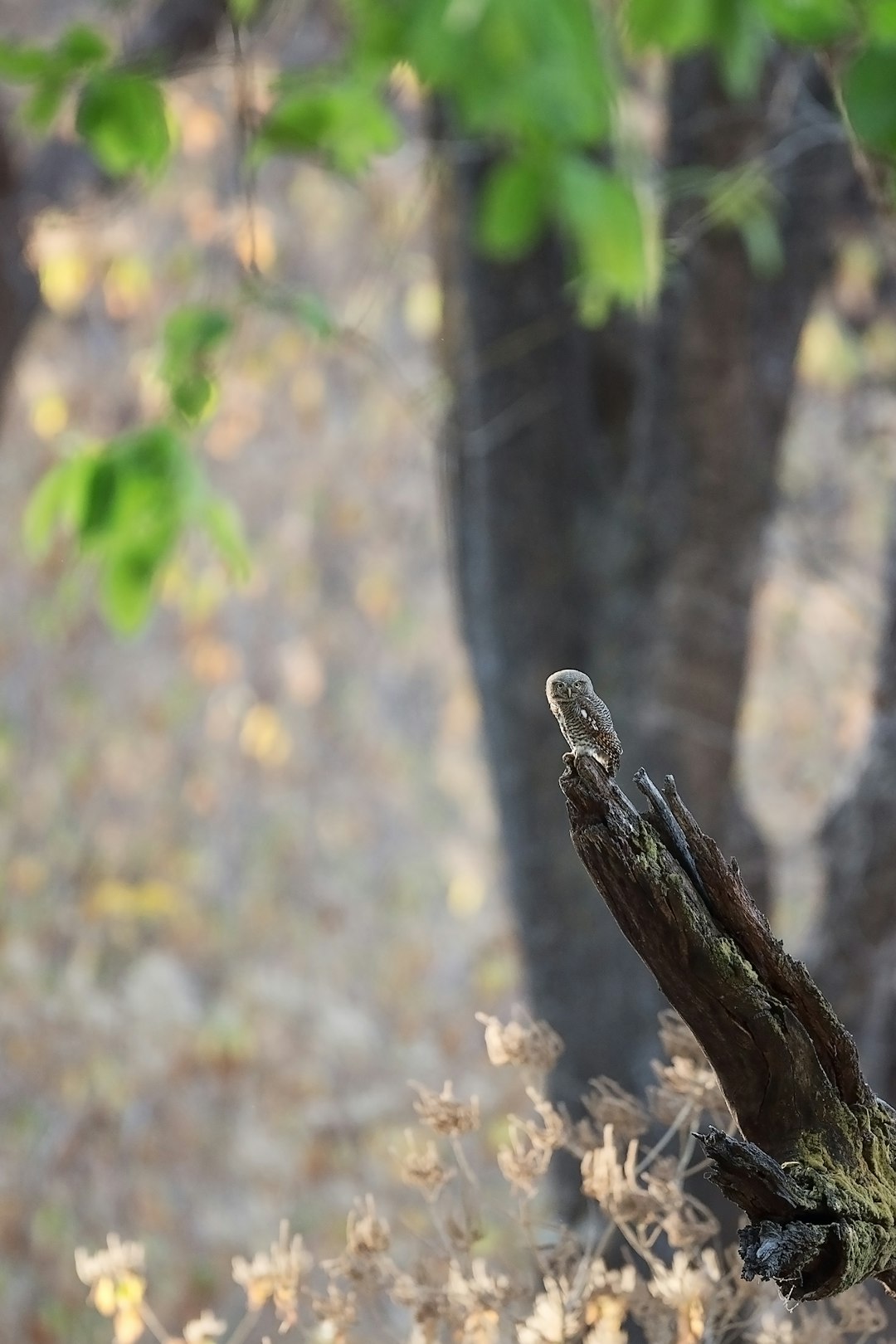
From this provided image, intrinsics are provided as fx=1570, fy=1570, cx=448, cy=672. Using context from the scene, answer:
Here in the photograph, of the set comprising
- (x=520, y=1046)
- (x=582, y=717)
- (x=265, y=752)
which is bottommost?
(x=520, y=1046)

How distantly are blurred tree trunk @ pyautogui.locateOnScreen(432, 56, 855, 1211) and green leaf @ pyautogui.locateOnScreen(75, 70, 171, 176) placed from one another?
944mm

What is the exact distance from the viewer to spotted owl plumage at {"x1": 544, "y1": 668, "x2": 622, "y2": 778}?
0.93 metres

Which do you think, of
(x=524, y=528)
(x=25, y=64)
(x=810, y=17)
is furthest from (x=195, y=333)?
(x=524, y=528)

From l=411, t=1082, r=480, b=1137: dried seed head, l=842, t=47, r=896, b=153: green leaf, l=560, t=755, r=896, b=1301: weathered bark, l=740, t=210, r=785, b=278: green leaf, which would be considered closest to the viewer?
l=560, t=755, r=896, b=1301: weathered bark

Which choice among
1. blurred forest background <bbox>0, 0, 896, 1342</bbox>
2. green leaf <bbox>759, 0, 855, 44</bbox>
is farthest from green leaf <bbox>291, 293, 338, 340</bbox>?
blurred forest background <bbox>0, 0, 896, 1342</bbox>

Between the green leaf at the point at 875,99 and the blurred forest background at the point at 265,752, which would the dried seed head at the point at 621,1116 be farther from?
the blurred forest background at the point at 265,752

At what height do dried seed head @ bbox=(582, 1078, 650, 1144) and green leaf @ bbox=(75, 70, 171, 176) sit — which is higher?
green leaf @ bbox=(75, 70, 171, 176)

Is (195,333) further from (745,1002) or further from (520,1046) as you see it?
(745,1002)

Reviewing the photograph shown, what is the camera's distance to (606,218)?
171 centimetres

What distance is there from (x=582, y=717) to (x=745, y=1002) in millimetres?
194

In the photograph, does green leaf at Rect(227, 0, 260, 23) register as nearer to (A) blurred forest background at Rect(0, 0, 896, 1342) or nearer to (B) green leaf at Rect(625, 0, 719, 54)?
(B) green leaf at Rect(625, 0, 719, 54)

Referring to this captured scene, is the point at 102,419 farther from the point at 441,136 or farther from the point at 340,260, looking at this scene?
the point at 441,136

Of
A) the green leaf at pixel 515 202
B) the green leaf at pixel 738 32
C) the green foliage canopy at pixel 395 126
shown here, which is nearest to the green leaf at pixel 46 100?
the green foliage canopy at pixel 395 126

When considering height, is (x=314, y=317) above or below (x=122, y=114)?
below
